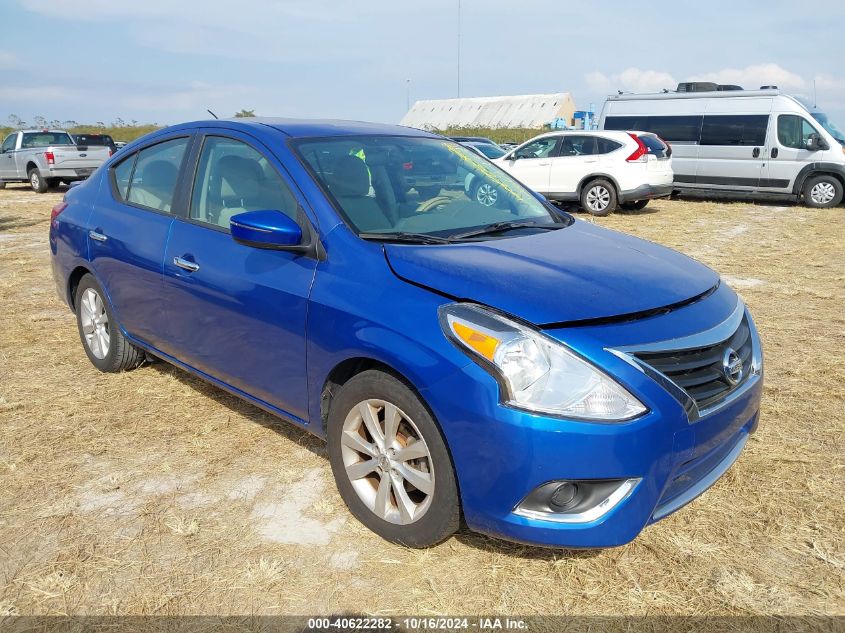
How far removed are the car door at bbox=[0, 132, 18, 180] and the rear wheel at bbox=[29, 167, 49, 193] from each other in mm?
777

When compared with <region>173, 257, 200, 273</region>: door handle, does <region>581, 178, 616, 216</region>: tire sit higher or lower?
lower

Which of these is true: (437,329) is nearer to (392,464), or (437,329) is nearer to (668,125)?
(392,464)

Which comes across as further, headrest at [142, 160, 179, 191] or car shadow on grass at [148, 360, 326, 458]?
headrest at [142, 160, 179, 191]

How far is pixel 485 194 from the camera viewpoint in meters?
3.67

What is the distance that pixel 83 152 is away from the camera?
56.7ft

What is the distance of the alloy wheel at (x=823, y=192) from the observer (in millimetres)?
14148

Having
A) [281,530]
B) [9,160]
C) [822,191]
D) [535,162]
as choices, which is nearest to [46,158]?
[9,160]

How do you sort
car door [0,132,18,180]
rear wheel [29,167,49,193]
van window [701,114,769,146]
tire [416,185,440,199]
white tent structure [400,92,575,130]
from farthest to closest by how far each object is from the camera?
1. white tent structure [400,92,575,130]
2. car door [0,132,18,180]
3. rear wheel [29,167,49,193]
4. van window [701,114,769,146]
5. tire [416,185,440,199]

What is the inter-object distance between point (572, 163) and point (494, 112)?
46993 mm

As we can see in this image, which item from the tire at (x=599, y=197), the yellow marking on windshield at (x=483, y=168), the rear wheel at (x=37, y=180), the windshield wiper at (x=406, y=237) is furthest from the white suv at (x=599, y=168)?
the rear wheel at (x=37, y=180)

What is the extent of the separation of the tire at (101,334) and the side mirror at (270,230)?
1.82 meters

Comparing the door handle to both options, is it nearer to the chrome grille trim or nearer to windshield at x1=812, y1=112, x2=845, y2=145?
the chrome grille trim

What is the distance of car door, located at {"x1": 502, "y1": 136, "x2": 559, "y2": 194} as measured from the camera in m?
13.9

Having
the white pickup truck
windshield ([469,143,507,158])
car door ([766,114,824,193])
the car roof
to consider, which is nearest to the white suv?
car door ([766,114,824,193])
